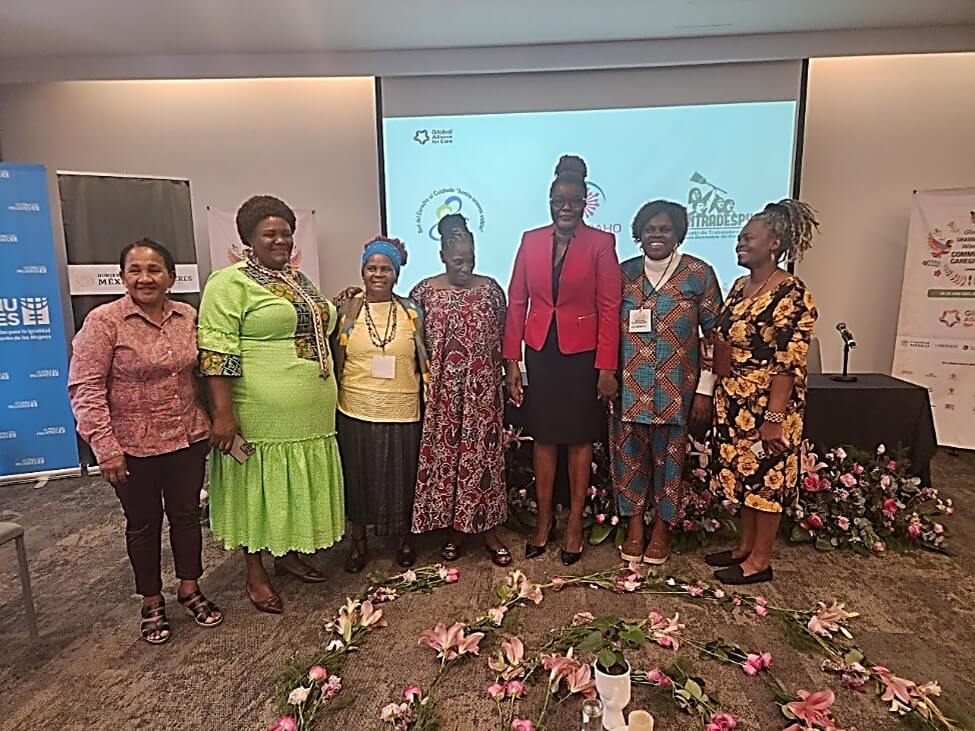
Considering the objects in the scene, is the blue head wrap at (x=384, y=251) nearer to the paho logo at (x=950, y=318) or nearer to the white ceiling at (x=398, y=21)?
the white ceiling at (x=398, y=21)

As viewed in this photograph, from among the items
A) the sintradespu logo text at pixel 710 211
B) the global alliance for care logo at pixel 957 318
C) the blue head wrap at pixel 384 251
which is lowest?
the global alliance for care logo at pixel 957 318

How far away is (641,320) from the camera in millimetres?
2441

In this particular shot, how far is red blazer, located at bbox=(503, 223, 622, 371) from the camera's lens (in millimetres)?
2428

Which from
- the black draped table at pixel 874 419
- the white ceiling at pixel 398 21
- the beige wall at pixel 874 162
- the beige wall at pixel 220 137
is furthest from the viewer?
the beige wall at pixel 220 137

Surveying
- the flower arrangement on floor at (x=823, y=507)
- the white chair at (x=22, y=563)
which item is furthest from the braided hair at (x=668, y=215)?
the white chair at (x=22, y=563)

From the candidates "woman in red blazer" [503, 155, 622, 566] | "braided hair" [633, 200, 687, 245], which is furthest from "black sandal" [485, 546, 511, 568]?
"braided hair" [633, 200, 687, 245]

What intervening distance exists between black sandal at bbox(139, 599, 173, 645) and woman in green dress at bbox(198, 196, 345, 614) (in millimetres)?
301

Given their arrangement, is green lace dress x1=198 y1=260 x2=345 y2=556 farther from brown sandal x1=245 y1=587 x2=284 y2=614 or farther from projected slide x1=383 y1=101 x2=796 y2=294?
projected slide x1=383 y1=101 x2=796 y2=294

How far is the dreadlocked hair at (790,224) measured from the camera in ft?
7.47

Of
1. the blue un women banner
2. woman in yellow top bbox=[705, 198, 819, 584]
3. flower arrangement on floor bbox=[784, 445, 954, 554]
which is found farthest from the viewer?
the blue un women banner

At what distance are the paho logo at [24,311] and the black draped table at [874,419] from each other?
180 inches

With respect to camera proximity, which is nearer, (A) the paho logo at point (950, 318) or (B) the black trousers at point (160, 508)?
(B) the black trousers at point (160, 508)

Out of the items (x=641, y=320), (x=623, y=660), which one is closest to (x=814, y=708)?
(x=623, y=660)

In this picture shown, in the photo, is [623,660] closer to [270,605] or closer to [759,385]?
[759,385]
